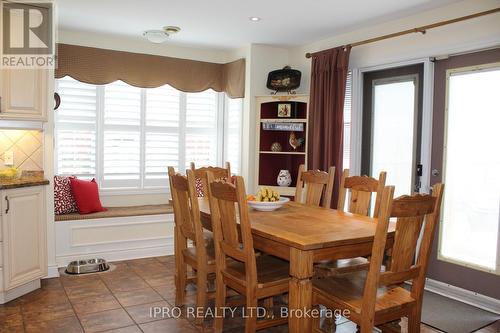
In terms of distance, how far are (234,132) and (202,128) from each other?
0.43 m

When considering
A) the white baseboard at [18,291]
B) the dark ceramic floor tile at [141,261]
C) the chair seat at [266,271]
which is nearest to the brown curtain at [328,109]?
the chair seat at [266,271]

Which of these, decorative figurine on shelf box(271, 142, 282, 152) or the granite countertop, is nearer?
the granite countertop

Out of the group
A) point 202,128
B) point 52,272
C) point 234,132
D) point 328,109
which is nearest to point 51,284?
point 52,272

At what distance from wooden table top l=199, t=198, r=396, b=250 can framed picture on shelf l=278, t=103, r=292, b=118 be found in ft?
6.22

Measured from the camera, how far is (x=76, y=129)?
4.77 metres

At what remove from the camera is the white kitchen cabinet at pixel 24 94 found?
3461 millimetres

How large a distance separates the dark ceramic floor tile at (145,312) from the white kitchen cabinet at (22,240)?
0.94 metres

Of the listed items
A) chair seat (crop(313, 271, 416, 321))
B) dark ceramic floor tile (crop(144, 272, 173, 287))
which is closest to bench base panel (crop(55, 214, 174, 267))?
dark ceramic floor tile (crop(144, 272, 173, 287))

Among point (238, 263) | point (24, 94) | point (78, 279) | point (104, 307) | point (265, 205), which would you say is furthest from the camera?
point (78, 279)

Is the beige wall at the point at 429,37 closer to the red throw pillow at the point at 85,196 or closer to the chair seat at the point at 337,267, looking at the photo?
the chair seat at the point at 337,267

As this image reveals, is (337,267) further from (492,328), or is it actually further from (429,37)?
(429,37)

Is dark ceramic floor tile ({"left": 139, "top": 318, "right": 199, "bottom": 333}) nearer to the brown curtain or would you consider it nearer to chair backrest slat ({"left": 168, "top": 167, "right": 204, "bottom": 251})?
chair backrest slat ({"left": 168, "top": 167, "right": 204, "bottom": 251})

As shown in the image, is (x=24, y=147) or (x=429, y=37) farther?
(x=24, y=147)

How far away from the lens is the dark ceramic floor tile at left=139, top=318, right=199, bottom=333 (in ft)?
9.29
